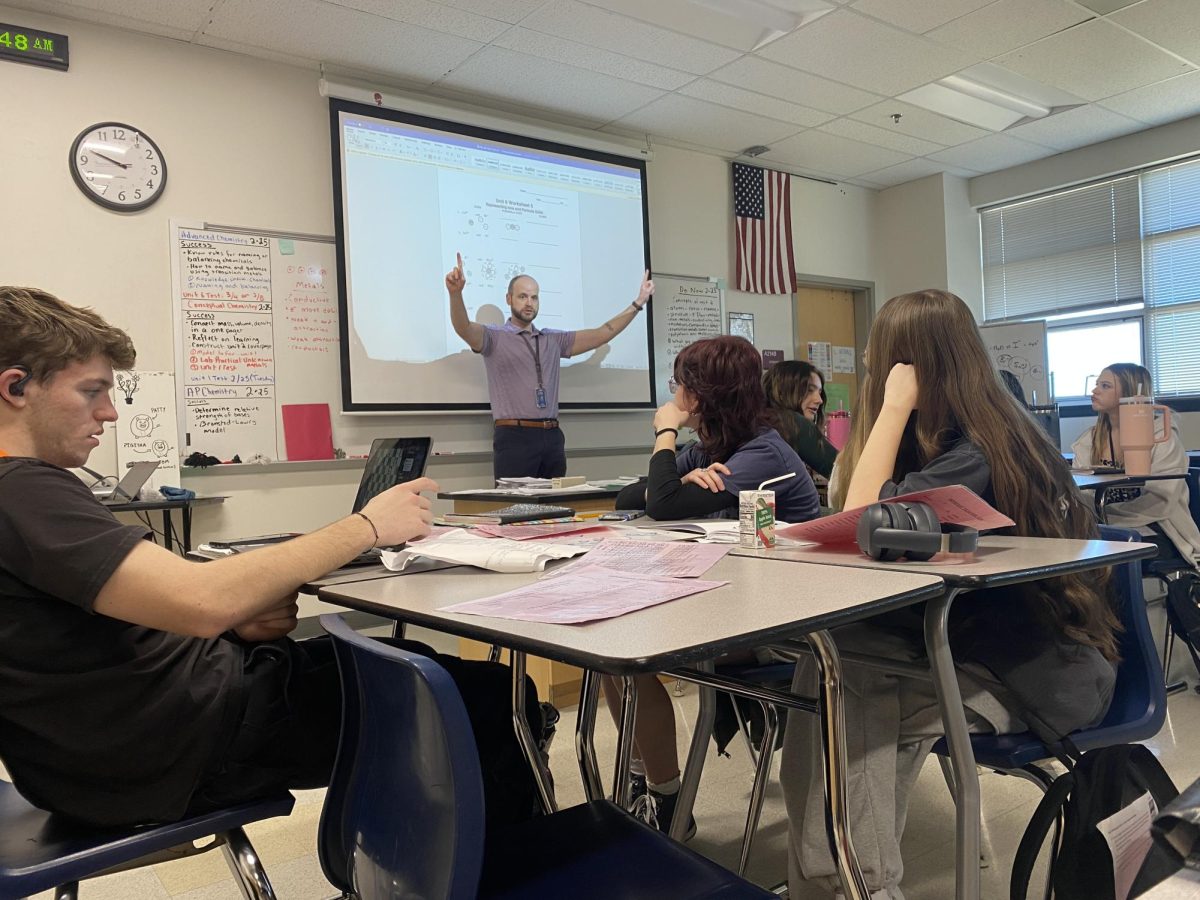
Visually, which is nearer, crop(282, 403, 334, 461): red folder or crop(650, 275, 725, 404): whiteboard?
crop(282, 403, 334, 461): red folder

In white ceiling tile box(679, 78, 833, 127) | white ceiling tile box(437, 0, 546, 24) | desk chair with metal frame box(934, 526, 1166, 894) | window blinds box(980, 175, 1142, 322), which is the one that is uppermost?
white ceiling tile box(679, 78, 833, 127)

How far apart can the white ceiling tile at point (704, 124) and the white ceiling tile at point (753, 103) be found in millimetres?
66

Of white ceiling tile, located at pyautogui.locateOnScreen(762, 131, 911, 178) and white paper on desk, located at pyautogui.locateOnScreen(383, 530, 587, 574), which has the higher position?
white ceiling tile, located at pyautogui.locateOnScreen(762, 131, 911, 178)

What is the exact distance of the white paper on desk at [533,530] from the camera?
1.57m

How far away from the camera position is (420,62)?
13.6 ft

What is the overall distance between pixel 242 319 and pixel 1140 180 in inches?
224

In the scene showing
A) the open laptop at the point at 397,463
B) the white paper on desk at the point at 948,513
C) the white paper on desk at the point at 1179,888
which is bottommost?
the white paper on desk at the point at 1179,888

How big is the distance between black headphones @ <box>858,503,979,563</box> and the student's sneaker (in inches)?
37.3

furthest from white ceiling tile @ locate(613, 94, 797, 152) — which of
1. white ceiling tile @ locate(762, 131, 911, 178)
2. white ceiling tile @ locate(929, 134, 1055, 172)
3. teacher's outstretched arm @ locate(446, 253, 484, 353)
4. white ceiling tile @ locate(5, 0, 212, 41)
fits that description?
white ceiling tile @ locate(5, 0, 212, 41)

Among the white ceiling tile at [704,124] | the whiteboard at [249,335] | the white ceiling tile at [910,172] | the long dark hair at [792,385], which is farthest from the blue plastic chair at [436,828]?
the white ceiling tile at [910,172]

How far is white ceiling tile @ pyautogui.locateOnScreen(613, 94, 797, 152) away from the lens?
16.1ft

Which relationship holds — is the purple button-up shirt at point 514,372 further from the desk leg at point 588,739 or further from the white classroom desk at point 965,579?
the white classroom desk at point 965,579

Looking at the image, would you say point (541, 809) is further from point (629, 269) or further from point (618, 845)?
point (629, 269)

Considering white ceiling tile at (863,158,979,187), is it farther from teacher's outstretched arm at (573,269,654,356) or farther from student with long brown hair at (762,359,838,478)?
student with long brown hair at (762,359,838,478)
